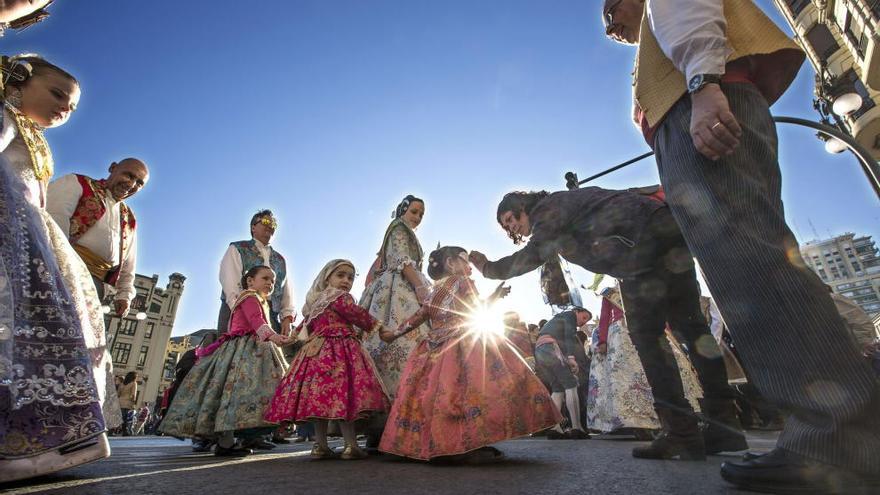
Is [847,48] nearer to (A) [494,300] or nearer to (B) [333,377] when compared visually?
(A) [494,300]

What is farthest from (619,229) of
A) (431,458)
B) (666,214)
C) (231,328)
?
(231,328)

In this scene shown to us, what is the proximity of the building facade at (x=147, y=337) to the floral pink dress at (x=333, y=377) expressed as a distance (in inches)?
1685

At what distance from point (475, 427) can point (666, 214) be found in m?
1.70

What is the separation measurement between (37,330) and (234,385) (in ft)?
6.73

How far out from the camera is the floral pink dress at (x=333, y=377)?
290 cm

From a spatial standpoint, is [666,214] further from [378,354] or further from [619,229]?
[378,354]

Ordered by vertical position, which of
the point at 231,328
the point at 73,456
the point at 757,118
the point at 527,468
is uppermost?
the point at 757,118

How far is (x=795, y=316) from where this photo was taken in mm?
1287

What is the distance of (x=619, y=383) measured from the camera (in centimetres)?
502

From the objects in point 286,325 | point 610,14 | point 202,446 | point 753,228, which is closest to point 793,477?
point 753,228

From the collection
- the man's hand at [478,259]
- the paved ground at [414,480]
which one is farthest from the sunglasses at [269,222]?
the paved ground at [414,480]

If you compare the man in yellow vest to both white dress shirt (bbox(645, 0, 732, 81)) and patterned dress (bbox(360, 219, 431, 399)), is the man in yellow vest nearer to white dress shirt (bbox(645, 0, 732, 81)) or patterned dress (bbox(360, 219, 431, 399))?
white dress shirt (bbox(645, 0, 732, 81))

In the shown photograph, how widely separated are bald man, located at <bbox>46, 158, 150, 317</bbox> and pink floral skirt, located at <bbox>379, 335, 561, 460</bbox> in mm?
2274

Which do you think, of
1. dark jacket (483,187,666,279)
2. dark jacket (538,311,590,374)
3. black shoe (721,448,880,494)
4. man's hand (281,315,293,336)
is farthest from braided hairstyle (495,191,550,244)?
dark jacket (538,311,590,374)
